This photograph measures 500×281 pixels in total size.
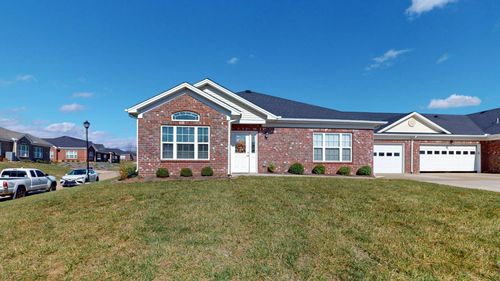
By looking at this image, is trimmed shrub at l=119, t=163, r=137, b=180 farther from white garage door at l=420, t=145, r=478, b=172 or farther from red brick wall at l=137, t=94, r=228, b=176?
white garage door at l=420, t=145, r=478, b=172

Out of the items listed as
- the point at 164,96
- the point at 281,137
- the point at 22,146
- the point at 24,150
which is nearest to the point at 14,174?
the point at 164,96

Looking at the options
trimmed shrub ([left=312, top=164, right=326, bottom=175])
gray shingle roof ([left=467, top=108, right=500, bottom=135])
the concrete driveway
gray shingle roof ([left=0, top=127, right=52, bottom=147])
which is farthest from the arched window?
gray shingle roof ([left=0, top=127, right=52, bottom=147])

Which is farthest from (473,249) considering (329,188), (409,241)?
(329,188)

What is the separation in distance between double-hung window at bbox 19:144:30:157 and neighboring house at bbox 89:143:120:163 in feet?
47.0

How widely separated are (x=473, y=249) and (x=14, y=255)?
808cm

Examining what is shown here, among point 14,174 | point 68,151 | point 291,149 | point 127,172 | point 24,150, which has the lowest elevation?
point 14,174

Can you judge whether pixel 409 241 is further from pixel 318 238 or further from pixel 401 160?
pixel 401 160

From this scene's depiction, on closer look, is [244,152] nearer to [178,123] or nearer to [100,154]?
[178,123]

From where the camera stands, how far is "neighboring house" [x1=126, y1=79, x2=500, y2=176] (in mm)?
14258

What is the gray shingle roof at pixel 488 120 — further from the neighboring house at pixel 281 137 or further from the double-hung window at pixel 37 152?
the double-hung window at pixel 37 152

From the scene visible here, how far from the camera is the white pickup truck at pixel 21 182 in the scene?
44.0 ft

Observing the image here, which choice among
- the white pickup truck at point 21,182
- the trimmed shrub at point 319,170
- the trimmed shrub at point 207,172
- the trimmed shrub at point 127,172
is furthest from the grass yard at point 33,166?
the trimmed shrub at point 319,170

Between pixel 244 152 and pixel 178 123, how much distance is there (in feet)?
14.5

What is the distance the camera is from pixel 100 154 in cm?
6738
